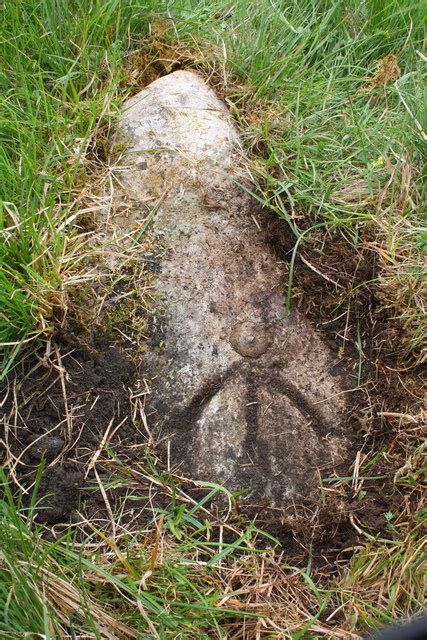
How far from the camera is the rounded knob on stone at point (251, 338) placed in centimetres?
225

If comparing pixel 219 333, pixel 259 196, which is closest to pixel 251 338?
pixel 219 333

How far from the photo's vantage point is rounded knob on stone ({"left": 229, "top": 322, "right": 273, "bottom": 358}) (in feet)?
7.37

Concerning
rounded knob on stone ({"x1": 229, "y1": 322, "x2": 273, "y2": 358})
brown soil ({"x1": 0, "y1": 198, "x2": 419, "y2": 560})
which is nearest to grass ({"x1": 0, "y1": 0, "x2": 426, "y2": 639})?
brown soil ({"x1": 0, "y1": 198, "x2": 419, "y2": 560})

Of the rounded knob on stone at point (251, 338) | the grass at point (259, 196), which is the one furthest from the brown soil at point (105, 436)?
the rounded knob on stone at point (251, 338)

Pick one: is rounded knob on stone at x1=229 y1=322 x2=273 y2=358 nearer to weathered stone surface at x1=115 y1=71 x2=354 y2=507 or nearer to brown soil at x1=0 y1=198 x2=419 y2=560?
weathered stone surface at x1=115 y1=71 x2=354 y2=507

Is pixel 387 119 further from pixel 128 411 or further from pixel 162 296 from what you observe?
pixel 128 411

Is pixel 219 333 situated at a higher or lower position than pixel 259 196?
lower

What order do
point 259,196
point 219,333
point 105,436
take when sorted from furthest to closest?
point 259,196 < point 219,333 < point 105,436

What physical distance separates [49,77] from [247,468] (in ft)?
4.90

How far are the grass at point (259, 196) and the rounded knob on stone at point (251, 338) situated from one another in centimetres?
16

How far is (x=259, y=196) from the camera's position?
7.91 ft

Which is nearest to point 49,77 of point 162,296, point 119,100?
point 119,100

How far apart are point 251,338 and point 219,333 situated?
10 centimetres

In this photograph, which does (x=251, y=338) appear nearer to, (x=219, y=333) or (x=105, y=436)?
(x=219, y=333)
